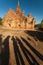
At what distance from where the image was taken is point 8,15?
38.5 metres

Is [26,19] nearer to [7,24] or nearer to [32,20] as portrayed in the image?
[32,20]

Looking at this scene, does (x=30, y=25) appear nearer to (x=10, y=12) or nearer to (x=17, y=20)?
(x=17, y=20)

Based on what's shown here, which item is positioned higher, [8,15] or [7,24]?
[8,15]

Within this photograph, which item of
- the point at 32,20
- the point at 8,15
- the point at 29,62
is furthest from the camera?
the point at 32,20

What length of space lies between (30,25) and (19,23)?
4.51 metres

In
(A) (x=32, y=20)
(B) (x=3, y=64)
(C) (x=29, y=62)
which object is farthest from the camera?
(A) (x=32, y=20)

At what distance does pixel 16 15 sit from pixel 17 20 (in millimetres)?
1901

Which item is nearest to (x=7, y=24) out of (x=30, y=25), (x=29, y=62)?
(x=30, y=25)

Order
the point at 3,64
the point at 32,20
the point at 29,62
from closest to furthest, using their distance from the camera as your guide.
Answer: the point at 3,64
the point at 29,62
the point at 32,20

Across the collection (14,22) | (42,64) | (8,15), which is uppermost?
(8,15)

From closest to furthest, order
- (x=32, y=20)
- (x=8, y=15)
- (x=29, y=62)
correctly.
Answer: (x=29, y=62)
(x=8, y=15)
(x=32, y=20)

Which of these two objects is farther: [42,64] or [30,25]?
[30,25]

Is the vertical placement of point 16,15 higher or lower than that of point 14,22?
higher

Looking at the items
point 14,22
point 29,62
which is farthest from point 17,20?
point 29,62
